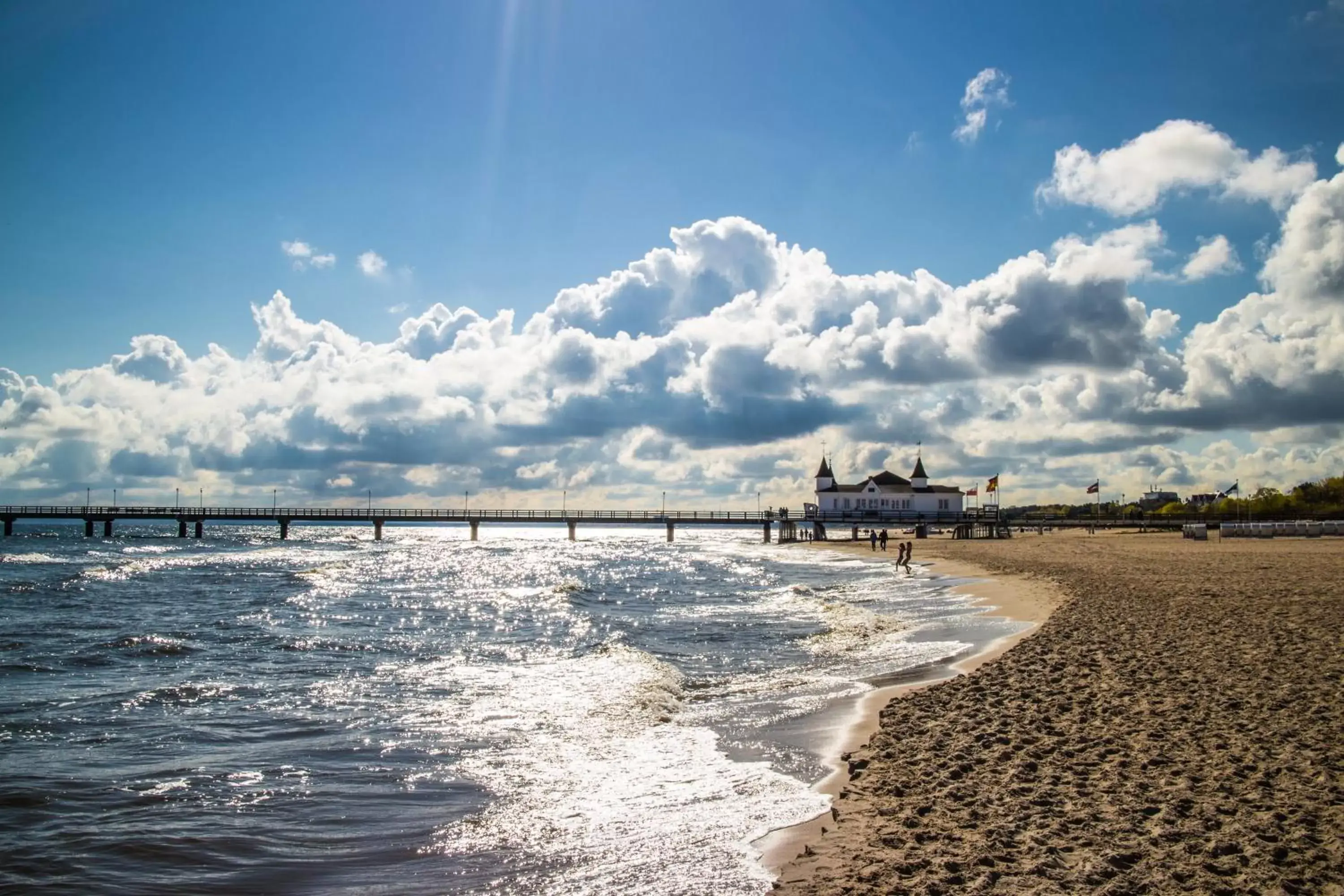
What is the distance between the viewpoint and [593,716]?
12859 millimetres

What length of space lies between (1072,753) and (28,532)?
168 metres

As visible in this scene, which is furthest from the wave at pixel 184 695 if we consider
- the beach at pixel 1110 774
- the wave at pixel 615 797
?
the beach at pixel 1110 774

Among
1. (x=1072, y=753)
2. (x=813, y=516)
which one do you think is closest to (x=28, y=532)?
(x=813, y=516)

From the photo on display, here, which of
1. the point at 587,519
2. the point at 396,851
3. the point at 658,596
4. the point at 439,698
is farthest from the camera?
the point at 587,519

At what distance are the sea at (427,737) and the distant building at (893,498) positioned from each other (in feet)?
235

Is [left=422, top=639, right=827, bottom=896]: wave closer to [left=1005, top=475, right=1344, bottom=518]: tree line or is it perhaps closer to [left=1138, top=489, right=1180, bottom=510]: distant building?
[left=1005, top=475, right=1344, bottom=518]: tree line

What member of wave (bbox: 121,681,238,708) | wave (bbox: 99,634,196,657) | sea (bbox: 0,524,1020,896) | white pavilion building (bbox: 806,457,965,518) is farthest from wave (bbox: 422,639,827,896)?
white pavilion building (bbox: 806,457,965,518)

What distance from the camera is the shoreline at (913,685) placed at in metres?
7.25

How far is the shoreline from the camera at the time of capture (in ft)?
23.8

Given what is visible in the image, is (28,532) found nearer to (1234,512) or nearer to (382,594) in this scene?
(382,594)

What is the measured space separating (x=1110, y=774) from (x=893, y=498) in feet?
313

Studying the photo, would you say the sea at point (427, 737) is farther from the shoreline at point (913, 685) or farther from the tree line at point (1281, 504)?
the tree line at point (1281, 504)

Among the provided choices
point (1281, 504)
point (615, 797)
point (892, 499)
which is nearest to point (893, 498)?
point (892, 499)

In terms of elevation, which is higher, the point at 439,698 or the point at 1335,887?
the point at 1335,887
